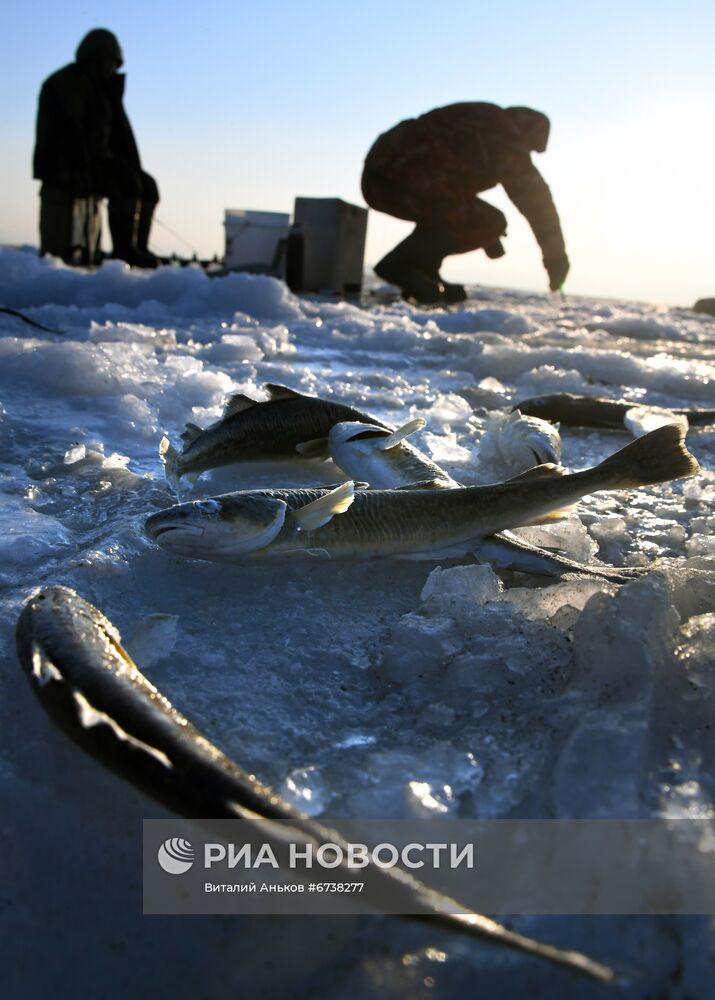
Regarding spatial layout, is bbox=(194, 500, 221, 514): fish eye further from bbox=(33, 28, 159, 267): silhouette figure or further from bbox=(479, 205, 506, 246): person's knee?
bbox=(479, 205, 506, 246): person's knee

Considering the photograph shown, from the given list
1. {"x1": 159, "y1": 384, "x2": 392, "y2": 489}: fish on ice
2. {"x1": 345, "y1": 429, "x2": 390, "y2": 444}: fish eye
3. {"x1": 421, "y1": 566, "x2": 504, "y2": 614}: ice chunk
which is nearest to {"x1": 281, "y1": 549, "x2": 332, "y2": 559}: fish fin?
{"x1": 421, "y1": 566, "x2": 504, "y2": 614}: ice chunk

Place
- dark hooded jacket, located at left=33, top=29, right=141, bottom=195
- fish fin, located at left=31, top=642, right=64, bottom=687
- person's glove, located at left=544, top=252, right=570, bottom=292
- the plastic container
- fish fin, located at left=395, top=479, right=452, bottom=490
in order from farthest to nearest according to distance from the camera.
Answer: person's glove, located at left=544, top=252, right=570, bottom=292 < the plastic container < dark hooded jacket, located at left=33, top=29, right=141, bottom=195 < fish fin, located at left=395, top=479, right=452, bottom=490 < fish fin, located at left=31, top=642, right=64, bottom=687

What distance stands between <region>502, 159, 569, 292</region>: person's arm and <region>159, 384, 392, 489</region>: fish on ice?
2188cm

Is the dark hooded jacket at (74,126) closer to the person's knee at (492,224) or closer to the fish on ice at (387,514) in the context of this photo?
the person's knee at (492,224)

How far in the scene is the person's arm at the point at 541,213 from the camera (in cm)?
2273

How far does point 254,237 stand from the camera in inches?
734

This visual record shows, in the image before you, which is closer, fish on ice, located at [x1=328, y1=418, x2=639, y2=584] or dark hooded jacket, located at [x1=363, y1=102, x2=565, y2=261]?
fish on ice, located at [x1=328, y1=418, x2=639, y2=584]

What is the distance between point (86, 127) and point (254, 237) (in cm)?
569

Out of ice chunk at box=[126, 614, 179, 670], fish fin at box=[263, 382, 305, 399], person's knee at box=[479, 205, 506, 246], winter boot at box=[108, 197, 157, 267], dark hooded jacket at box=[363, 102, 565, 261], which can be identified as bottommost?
ice chunk at box=[126, 614, 179, 670]

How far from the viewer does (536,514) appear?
2594 millimetres

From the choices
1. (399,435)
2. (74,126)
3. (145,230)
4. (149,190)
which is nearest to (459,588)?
(399,435)

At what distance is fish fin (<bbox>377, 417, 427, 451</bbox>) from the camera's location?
9.59 feet

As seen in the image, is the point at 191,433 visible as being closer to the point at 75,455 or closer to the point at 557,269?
the point at 75,455

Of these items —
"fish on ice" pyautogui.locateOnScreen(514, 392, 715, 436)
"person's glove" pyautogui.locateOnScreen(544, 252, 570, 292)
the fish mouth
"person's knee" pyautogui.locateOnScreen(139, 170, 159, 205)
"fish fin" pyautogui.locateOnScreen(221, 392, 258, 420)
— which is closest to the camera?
the fish mouth
